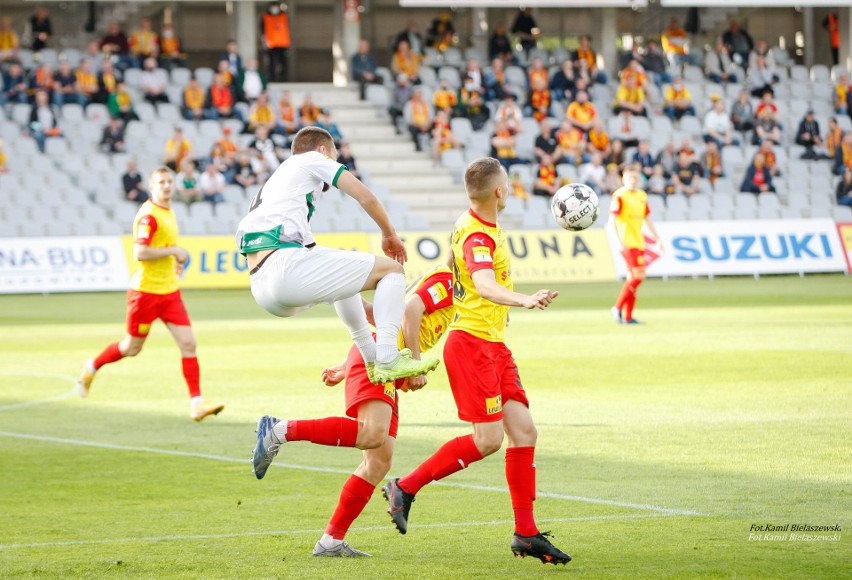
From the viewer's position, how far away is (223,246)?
27219 mm

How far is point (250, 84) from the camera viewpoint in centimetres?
3216

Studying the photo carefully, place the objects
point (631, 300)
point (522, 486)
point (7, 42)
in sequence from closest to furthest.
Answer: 1. point (522, 486)
2. point (631, 300)
3. point (7, 42)

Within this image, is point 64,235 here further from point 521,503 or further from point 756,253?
point 521,503

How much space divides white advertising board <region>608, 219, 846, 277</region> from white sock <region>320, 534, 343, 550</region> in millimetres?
22567

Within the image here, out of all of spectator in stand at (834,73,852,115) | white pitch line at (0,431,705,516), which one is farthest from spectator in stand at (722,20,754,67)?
white pitch line at (0,431,705,516)

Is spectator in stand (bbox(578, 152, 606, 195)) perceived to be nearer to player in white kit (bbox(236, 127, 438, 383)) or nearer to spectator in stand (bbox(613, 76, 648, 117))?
spectator in stand (bbox(613, 76, 648, 117))

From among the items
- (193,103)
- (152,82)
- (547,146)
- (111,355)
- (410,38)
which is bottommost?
(111,355)

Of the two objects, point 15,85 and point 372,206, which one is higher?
point 15,85

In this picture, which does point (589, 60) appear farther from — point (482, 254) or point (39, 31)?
point (482, 254)

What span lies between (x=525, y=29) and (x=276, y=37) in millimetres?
7012

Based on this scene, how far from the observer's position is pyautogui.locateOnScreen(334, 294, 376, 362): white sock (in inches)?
274

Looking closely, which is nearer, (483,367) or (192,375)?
(483,367)

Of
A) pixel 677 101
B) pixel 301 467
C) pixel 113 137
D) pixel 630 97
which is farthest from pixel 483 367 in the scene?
pixel 677 101

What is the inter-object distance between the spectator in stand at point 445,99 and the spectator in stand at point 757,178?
24.8ft
